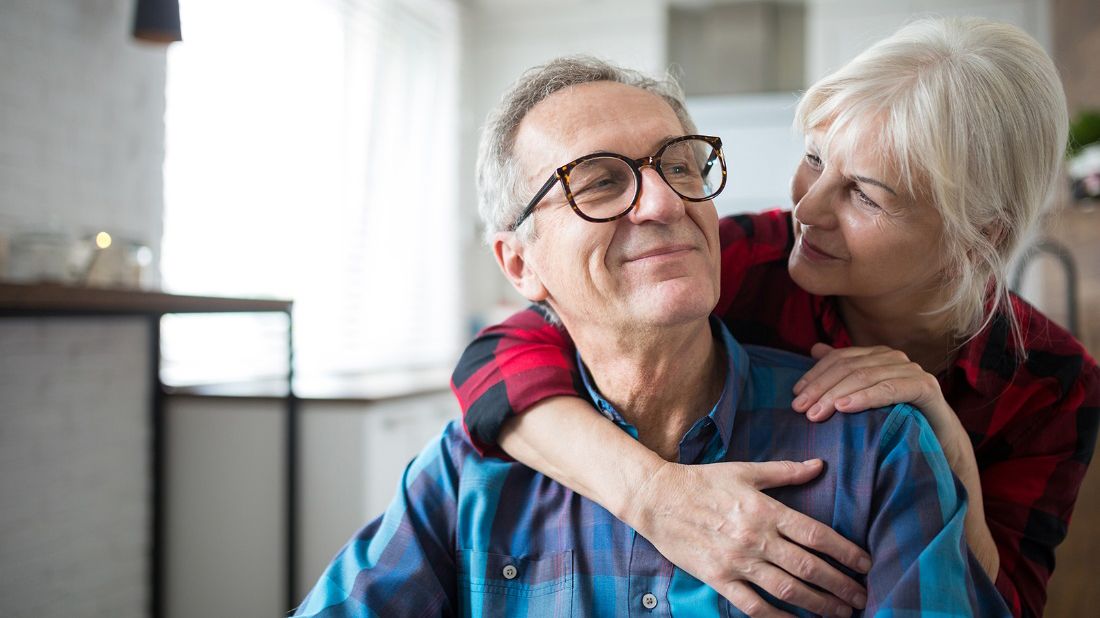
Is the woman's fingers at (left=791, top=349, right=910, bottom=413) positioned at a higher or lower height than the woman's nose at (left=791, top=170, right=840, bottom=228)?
lower

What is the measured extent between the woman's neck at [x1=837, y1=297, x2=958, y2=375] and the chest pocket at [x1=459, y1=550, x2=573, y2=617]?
63cm

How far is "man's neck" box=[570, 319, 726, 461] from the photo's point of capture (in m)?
1.29

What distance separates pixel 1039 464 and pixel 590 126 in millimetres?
860

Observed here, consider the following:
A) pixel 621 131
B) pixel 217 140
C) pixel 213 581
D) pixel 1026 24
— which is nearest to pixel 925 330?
pixel 621 131

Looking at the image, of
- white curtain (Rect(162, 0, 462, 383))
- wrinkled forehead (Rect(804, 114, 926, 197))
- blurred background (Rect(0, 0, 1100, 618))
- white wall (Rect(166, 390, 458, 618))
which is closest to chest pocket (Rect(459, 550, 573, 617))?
wrinkled forehead (Rect(804, 114, 926, 197))

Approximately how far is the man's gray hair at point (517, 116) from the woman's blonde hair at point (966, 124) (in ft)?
0.96

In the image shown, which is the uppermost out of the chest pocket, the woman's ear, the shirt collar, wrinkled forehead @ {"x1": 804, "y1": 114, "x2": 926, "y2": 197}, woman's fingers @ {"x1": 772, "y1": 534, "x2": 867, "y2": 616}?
wrinkled forehead @ {"x1": 804, "y1": 114, "x2": 926, "y2": 197}

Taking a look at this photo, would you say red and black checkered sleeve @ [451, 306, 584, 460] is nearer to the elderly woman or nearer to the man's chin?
the elderly woman

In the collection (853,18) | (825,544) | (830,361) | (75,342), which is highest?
(853,18)

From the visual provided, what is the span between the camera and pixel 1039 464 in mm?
1397

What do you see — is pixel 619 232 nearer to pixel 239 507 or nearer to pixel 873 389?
pixel 873 389

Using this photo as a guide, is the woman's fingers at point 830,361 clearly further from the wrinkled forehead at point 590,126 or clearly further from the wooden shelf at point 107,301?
the wooden shelf at point 107,301

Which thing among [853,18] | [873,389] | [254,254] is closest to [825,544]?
[873,389]

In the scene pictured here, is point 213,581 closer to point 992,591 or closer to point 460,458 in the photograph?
point 460,458
